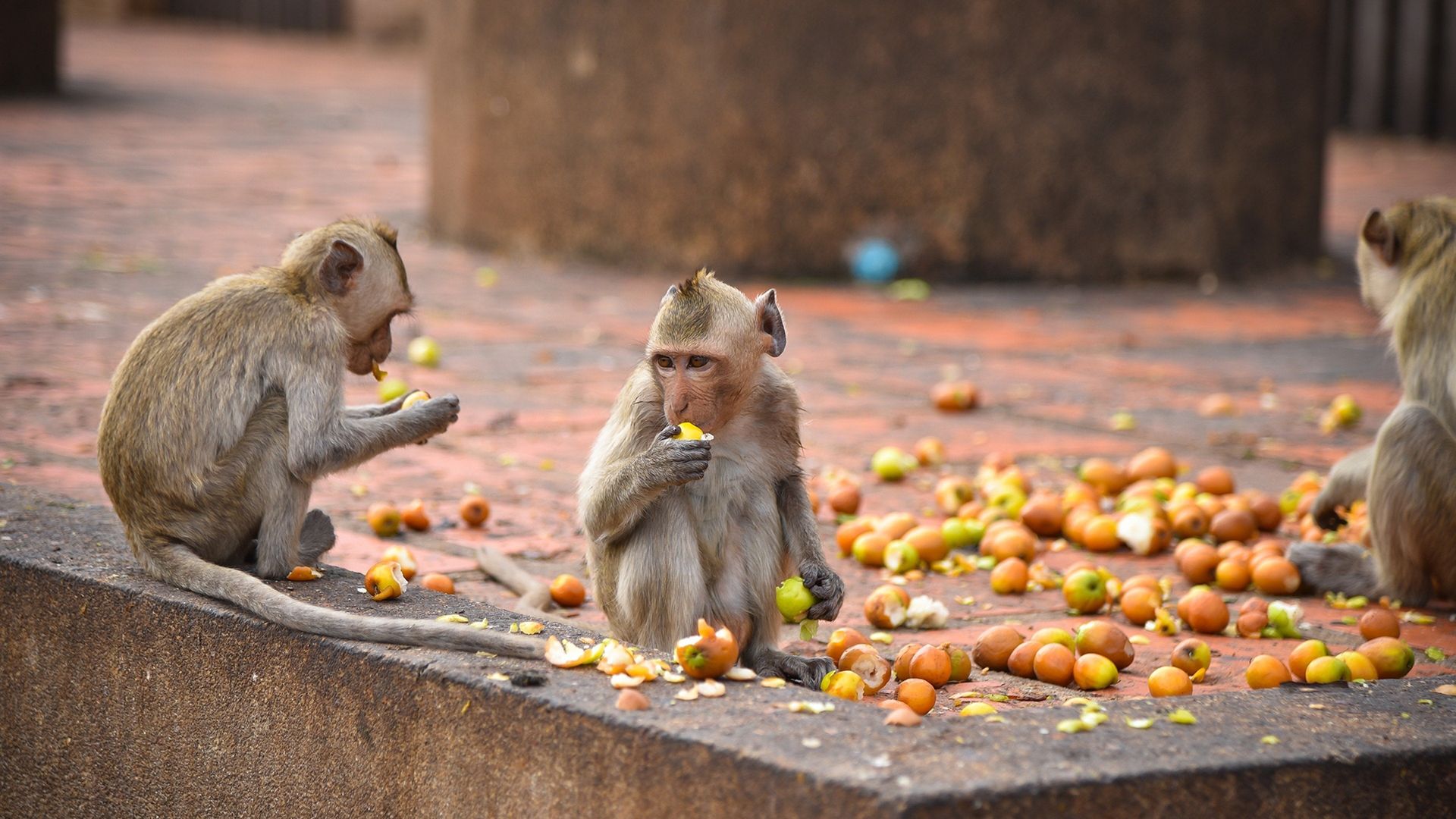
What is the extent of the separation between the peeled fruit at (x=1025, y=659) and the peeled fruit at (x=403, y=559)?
4.23ft

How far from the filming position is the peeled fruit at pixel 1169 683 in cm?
312

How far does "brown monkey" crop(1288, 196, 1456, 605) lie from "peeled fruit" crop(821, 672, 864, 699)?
1.50 meters

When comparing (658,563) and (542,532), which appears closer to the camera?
(658,563)

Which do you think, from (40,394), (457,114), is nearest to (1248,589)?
(40,394)

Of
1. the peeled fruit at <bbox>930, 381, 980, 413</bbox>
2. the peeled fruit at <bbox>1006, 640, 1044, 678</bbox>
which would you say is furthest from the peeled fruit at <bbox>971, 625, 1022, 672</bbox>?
the peeled fruit at <bbox>930, 381, 980, 413</bbox>

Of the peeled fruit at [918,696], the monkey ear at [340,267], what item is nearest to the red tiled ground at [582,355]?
the peeled fruit at [918,696]

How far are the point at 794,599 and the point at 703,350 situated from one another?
1.62 ft

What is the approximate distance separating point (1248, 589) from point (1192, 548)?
16 centimetres

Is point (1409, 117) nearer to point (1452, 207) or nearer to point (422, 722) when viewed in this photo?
point (1452, 207)

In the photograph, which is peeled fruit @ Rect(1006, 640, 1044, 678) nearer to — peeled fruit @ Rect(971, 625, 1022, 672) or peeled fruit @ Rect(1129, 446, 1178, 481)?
peeled fruit @ Rect(971, 625, 1022, 672)

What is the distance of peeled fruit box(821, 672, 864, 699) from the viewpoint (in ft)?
9.87

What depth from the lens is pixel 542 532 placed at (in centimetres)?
447

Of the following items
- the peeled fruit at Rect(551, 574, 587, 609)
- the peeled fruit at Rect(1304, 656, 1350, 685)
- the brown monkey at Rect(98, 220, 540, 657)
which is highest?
the brown monkey at Rect(98, 220, 540, 657)

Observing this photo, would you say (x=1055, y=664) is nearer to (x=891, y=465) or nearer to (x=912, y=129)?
(x=891, y=465)
